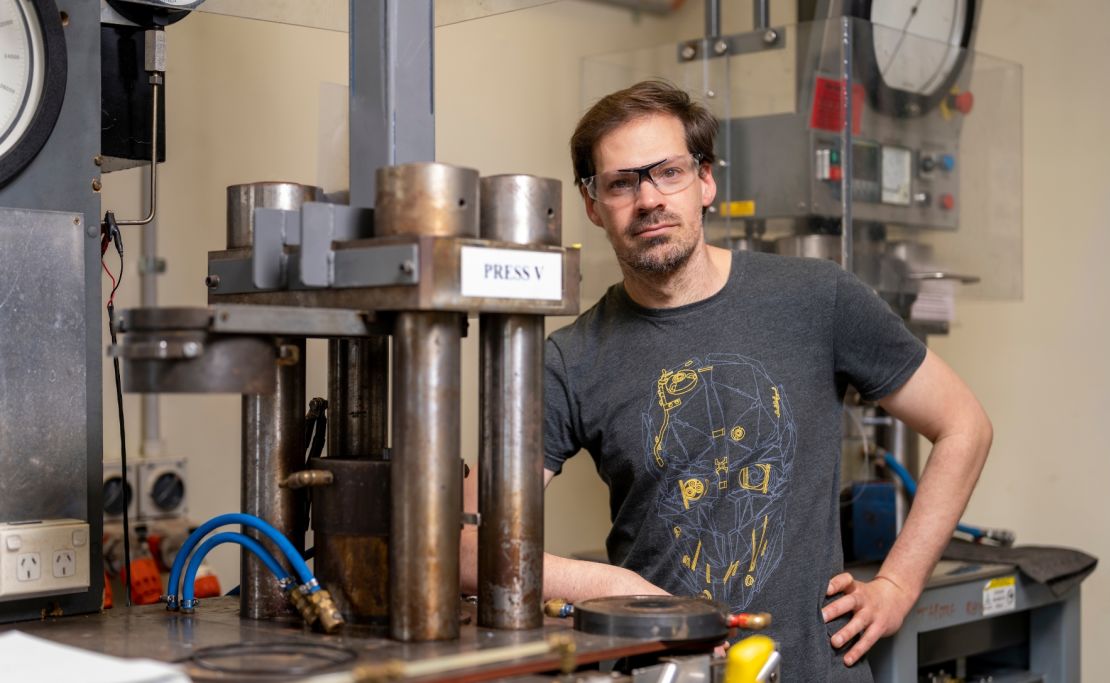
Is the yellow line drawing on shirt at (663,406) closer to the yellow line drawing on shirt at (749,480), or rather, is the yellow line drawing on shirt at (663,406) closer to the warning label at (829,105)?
the yellow line drawing on shirt at (749,480)

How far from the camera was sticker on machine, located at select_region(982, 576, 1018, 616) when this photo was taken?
222 cm

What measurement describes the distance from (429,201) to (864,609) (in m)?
0.95

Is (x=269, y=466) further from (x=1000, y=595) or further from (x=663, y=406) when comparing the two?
(x=1000, y=595)

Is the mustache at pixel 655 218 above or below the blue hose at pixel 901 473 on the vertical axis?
above

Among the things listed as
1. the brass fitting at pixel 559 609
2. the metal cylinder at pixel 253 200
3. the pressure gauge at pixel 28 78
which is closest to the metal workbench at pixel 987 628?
the brass fitting at pixel 559 609

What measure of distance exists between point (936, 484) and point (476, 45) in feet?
5.37

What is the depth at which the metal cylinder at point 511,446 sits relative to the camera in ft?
3.77

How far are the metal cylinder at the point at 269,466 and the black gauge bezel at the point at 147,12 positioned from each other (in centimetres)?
57

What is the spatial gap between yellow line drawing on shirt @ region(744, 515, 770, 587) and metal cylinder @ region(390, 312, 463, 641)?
0.64 m

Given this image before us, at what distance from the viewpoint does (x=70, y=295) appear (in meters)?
1.42

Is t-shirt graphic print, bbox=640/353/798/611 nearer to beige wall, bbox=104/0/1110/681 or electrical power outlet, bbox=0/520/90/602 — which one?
electrical power outlet, bbox=0/520/90/602

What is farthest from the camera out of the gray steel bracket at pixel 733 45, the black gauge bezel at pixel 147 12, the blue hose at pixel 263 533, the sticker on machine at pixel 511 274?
the gray steel bracket at pixel 733 45

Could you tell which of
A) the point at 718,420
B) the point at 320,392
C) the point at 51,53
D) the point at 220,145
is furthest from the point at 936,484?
the point at 220,145

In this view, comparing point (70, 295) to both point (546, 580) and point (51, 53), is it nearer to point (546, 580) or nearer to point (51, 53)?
point (51, 53)
